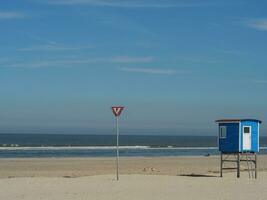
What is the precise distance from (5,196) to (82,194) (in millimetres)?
2162

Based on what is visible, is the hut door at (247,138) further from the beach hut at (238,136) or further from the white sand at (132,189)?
the white sand at (132,189)

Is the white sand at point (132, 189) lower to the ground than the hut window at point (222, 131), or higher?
lower

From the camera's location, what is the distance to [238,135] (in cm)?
2611

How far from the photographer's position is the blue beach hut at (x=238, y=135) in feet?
85.7

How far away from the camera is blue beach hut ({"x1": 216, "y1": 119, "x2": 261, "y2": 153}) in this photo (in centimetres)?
→ 2612

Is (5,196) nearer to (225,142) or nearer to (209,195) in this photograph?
(209,195)

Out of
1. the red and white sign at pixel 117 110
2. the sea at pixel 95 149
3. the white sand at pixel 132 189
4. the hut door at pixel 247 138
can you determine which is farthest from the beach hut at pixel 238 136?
the sea at pixel 95 149

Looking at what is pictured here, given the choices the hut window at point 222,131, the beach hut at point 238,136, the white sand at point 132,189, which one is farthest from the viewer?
the hut window at point 222,131

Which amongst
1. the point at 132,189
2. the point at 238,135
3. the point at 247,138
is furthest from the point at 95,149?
the point at 132,189

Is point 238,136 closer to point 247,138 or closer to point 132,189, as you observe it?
point 247,138

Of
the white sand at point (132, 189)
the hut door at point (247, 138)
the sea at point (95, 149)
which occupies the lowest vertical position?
the sea at point (95, 149)

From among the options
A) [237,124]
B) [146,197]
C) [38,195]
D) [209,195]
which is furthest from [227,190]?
[237,124]

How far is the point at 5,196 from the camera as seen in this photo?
1745cm

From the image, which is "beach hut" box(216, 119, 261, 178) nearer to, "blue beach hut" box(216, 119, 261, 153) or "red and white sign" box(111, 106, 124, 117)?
"blue beach hut" box(216, 119, 261, 153)
